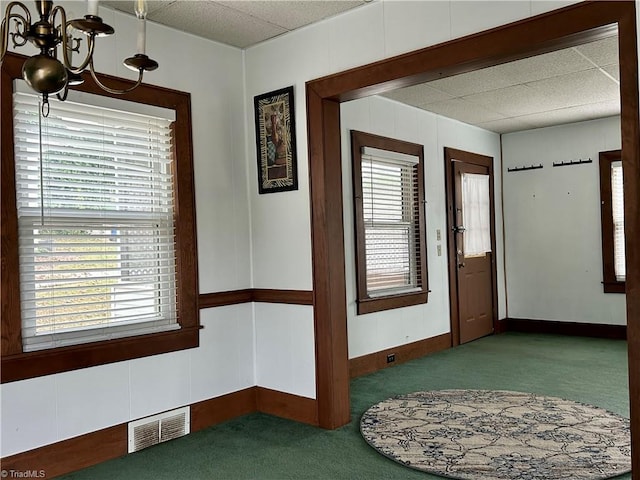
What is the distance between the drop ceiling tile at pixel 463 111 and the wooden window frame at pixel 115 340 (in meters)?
2.88

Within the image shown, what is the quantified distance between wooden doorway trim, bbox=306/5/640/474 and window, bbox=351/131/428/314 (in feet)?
4.46

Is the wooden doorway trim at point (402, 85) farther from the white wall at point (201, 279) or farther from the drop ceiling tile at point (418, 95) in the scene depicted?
the drop ceiling tile at point (418, 95)

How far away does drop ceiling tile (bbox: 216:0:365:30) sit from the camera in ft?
10.9

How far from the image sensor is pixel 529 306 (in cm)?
712

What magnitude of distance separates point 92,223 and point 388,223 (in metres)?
2.96

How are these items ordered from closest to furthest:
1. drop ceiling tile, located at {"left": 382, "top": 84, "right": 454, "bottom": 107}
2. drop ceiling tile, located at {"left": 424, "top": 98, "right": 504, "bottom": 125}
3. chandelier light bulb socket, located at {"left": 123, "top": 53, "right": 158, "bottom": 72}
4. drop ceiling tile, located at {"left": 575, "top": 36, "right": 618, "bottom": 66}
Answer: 1. chandelier light bulb socket, located at {"left": 123, "top": 53, "right": 158, "bottom": 72}
2. drop ceiling tile, located at {"left": 575, "top": 36, "right": 618, "bottom": 66}
3. drop ceiling tile, located at {"left": 382, "top": 84, "right": 454, "bottom": 107}
4. drop ceiling tile, located at {"left": 424, "top": 98, "right": 504, "bottom": 125}

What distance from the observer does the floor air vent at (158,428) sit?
10.9 feet

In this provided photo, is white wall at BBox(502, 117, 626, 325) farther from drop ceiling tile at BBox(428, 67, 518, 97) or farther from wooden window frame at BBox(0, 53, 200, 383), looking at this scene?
wooden window frame at BBox(0, 53, 200, 383)

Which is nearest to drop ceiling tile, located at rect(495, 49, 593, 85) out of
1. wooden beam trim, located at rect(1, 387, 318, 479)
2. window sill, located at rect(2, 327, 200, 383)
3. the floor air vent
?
wooden beam trim, located at rect(1, 387, 318, 479)

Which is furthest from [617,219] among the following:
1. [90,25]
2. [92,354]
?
[90,25]

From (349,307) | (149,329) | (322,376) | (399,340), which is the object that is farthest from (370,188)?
(149,329)

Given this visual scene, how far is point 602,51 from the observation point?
4.21 m

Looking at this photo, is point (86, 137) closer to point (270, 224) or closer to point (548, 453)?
point (270, 224)

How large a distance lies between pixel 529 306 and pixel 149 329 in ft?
17.1
